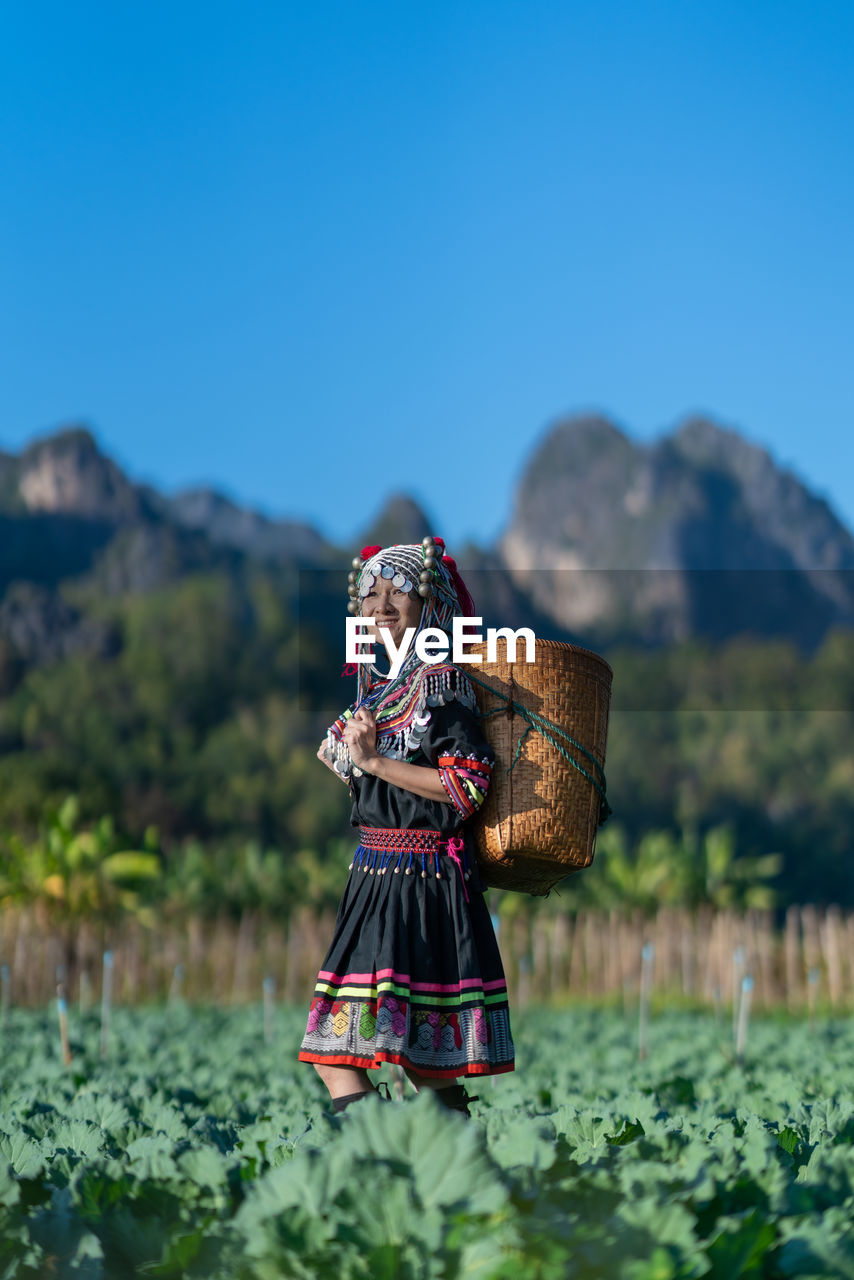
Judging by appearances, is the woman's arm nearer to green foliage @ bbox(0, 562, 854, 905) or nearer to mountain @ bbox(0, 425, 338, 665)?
green foliage @ bbox(0, 562, 854, 905)

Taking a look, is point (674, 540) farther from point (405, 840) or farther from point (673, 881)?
point (405, 840)

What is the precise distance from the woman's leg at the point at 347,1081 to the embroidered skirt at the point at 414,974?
0.14ft

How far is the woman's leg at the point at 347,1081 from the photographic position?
310cm

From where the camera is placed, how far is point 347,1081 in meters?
3.10

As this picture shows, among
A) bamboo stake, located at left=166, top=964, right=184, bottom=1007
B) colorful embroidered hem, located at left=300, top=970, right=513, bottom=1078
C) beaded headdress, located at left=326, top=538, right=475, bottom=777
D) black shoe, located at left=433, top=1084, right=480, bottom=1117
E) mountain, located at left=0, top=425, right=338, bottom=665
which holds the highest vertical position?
mountain, located at left=0, top=425, right=338, bottom=665

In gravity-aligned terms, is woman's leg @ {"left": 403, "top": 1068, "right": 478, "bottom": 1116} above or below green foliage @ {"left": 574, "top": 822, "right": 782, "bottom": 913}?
above

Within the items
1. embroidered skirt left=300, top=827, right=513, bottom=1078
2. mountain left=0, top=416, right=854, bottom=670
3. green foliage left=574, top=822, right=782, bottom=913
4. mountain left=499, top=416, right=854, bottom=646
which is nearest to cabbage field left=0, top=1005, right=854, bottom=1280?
embroidered skirt left=300, top=827, right=513, bottom=1078

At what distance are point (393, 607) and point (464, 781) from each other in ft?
1.84

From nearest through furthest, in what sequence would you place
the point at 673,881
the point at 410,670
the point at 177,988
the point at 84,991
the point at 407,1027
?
1. the point at 407,1027
2. the point at 410,670
3. the point at 84,991
4. the point at 177,988
5. the point at 673,881

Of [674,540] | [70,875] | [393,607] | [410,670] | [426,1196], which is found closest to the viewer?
[426,1196]

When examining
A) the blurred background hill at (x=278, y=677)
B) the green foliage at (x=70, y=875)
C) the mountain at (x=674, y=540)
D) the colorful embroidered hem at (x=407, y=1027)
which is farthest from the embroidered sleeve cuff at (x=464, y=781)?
the mountain at (x=674, y=540)

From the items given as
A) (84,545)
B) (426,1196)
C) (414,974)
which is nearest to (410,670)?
(414,974)

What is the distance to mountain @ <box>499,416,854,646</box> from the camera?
6969cm

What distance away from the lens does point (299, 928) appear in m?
15.2
